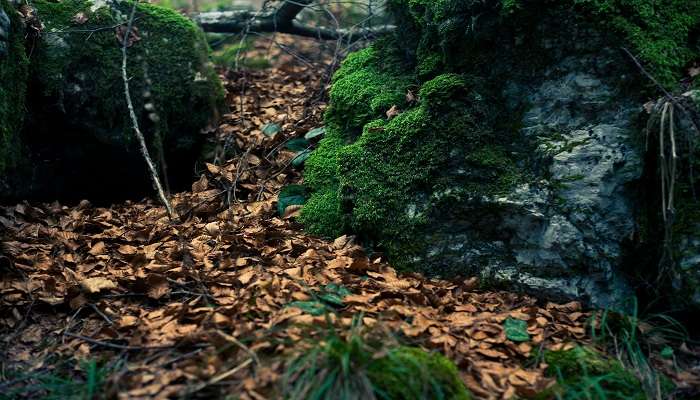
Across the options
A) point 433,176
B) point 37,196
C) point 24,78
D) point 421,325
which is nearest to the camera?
point 421,325

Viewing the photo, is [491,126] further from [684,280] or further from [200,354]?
[200,354]

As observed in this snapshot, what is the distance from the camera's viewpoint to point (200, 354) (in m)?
2.57

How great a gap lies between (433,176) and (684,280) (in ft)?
4.97

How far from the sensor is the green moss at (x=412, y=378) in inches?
92.6

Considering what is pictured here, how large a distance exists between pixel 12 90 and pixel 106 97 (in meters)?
0.71

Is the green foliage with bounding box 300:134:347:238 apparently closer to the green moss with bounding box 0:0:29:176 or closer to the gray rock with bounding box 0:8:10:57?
the green moss with bounding box 0:0:29:176

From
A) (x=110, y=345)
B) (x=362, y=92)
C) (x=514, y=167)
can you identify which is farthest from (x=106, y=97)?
(x=514, y=167)

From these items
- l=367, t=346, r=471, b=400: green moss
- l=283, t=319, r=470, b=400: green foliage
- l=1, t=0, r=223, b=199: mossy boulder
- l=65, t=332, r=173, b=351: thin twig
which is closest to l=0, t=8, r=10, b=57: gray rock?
l=1, t=0, r=223, b=199: mossy boulder

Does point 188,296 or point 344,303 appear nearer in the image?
point 344,303

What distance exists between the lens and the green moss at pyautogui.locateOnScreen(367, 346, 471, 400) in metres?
2.35

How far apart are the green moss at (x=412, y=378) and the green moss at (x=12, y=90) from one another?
2982 millimetres

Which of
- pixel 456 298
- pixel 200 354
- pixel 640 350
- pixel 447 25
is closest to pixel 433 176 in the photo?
pixel 456 298

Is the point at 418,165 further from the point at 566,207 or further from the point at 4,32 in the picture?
the point at 4,32

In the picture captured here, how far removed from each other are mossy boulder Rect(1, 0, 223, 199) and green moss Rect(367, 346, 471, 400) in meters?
2.75
